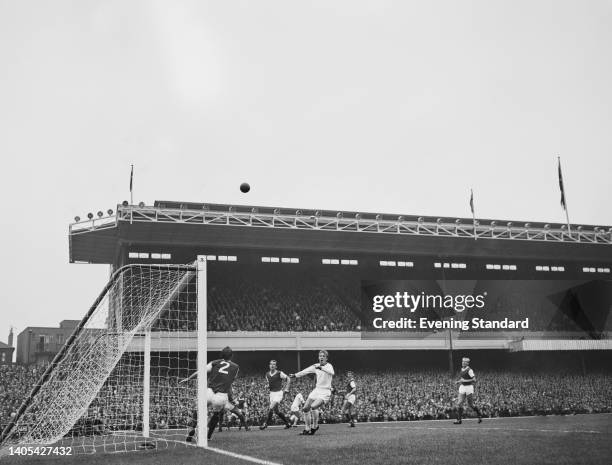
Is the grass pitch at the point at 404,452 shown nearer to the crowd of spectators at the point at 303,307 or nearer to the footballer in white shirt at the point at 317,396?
the footballer in white shirt at the point at 317,396

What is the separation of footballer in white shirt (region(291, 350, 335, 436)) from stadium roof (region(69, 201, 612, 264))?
2649 cm

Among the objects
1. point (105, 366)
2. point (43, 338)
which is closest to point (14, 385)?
point (105, 366)

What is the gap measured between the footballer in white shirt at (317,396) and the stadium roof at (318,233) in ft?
86.9

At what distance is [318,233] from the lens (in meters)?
45.9

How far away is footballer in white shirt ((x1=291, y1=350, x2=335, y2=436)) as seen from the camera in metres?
15.9

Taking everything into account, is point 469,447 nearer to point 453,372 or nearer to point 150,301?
point 150,301

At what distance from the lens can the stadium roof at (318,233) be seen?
4244 centimetres

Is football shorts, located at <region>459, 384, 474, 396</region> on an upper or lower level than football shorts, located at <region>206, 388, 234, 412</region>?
lower

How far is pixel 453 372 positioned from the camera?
46.4 m

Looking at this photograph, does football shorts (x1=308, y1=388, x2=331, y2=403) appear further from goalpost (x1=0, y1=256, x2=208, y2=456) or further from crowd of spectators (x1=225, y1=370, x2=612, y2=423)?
crowd of spectators (x1=225, y1=370, x2=612, y2=423)

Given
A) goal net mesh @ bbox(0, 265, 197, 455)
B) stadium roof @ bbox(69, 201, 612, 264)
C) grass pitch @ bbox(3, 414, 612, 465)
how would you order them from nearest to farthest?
1. grass pitch @ bbox(3, 414, 612, 465)
2. goal net mesh @ bbox(0, 265, 197, 455)
3. stadium roof @ bbox(69, 201, 612, 264)

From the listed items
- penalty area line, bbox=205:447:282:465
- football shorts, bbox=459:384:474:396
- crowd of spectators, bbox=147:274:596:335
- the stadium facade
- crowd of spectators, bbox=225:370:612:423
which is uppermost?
the stadium facade

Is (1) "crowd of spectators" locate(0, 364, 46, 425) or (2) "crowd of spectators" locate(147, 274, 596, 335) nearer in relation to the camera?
(1) "crowd of spectators" locate(0, 364, 46, 425)

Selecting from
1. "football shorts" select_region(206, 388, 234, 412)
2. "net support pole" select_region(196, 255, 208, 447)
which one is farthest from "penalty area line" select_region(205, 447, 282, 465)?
"football shorts" select_region(206, 388, 234, 412)
